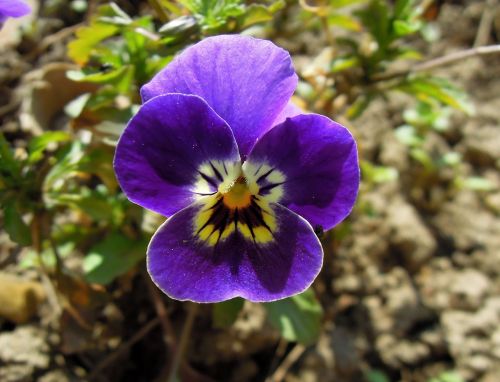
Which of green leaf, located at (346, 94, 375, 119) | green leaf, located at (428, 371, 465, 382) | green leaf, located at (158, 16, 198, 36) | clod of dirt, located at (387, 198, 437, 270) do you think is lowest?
green leaf, located at (428, 371, 465, 382)

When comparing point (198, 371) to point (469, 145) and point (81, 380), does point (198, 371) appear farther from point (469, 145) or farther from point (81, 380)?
point (469, 145)

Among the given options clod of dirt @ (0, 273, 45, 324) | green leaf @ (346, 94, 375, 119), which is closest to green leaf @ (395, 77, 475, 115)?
green leaf @ (346, 94, 375, 119)

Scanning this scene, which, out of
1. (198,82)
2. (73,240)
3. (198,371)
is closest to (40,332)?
(73,240)

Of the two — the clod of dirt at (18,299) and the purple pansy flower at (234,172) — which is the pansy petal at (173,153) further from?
the clod of dirt at (18,299)

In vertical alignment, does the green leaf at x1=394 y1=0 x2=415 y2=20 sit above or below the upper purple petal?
below

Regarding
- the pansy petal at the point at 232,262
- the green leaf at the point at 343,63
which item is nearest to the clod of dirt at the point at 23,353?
the pansy petal at the point at 232,262

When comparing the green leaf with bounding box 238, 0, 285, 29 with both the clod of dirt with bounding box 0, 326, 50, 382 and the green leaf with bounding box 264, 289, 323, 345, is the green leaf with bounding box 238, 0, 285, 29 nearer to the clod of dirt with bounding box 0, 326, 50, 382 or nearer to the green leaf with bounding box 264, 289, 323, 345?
the green leaf with bounding box 264, 289, 323, 345
